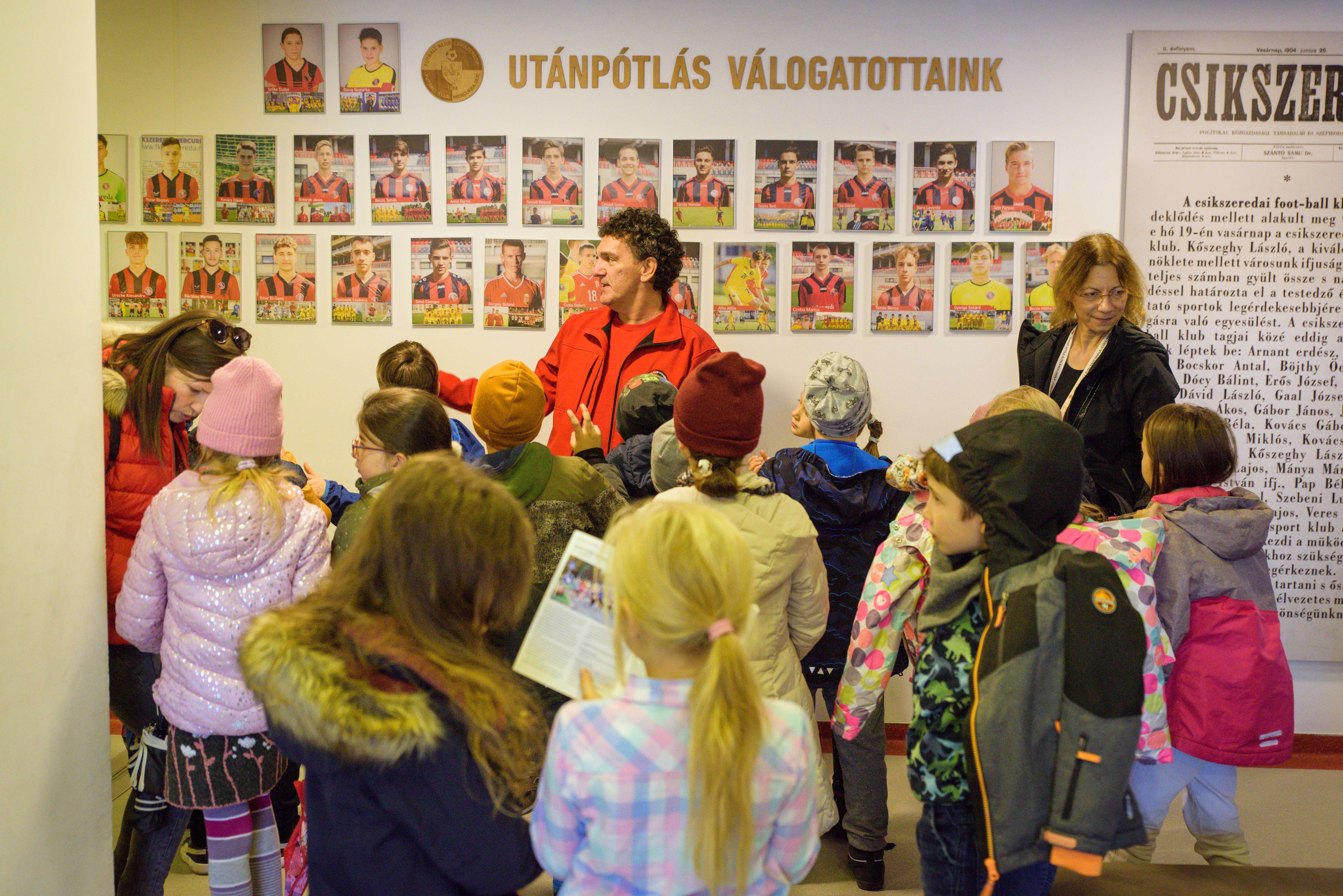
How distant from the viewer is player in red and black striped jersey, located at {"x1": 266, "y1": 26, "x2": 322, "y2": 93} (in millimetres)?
3758

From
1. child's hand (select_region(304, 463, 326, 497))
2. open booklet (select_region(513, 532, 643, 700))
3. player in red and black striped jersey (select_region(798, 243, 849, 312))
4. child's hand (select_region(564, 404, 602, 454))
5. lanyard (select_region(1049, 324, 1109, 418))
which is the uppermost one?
player in red and black striped jersey (select_region(798, 243, 849, 312))

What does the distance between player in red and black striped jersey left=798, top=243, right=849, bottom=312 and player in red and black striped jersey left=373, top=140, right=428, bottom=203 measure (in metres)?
1.55

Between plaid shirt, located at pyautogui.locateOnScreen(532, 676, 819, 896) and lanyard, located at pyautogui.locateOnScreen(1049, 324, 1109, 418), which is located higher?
lanyard, located at pyautogui.locateOnScreen(1049, 324, 1109, 418)

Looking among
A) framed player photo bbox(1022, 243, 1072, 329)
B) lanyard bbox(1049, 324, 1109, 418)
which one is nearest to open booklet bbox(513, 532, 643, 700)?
lanyard bbox(1049, 324, 1109, 418)

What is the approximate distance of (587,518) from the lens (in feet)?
7.80

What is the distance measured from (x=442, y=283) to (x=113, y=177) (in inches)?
53.3

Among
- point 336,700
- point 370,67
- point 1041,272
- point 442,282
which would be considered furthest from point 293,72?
point 336,700

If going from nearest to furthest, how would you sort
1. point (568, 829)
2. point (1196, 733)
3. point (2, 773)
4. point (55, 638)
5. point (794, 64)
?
point (568, 829) → point (2, 773) → point (55, 638) → point (1196, 733) → point (794, 64)

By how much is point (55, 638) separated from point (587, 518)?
3.97 feet

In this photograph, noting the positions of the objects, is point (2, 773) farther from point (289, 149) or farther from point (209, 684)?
point (289, 149)

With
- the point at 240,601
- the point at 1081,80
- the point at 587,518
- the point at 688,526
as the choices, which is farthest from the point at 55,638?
the point at 1081,80

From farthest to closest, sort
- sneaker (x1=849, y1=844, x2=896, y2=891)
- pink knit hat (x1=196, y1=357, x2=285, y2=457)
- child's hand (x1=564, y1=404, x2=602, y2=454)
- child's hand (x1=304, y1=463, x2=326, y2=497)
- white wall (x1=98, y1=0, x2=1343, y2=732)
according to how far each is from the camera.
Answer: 1. white wall (x1=98, y1=0, x2=1343, y2=732)
2. child's hand (x1=564, y1=404, x2=602, y2=454)
3. sneaker (x1=849, y1=844, x2=896, y2=891)
4. child's hand (x1=304, y1=463, x2=326, y2=497)
5. pink knit hat (x1=196, y1=357, x2=285, y2=457)

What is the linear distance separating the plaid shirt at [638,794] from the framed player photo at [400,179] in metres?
2.95

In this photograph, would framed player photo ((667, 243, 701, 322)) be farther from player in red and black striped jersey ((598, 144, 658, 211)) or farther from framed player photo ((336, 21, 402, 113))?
framed player photo ((336, 21, 402, 113))
